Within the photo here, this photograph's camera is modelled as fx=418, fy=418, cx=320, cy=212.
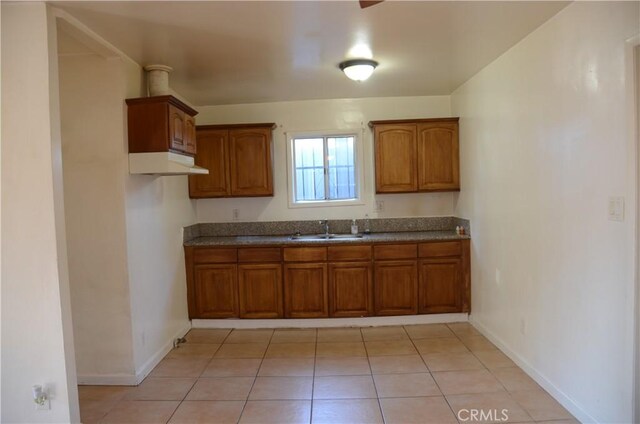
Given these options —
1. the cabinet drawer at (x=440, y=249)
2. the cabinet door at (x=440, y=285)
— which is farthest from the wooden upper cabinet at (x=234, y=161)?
the cabinet door at (x=440, y=285)

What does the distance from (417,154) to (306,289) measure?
187 cm

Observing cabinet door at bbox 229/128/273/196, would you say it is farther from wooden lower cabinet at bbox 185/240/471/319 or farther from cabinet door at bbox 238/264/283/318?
cabinet door at bbox 238/264/283/318

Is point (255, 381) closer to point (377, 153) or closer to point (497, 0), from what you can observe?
point (377, 153)

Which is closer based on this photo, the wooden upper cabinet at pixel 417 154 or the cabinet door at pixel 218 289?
the cabinet door at pixel 218 289

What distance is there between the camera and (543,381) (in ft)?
9.34

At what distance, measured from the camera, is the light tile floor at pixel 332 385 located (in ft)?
8.63

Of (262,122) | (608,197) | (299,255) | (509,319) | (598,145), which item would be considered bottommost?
(509,319)

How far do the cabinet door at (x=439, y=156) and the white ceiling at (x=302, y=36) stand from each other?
60cm

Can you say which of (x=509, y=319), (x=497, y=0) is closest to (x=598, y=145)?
(x=497, y=0)

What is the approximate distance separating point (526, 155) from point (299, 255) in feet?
7.48

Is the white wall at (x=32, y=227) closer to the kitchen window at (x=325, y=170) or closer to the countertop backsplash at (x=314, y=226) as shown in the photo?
the countertop backsplash at (x=314, y=226)

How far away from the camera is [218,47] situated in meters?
2.98

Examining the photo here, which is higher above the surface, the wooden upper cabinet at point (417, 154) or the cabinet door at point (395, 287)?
the wooden upper cabinet at point (417, 154)

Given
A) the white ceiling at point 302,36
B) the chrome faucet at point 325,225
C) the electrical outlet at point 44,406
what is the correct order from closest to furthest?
1. the electrical outlet at point 44,406
2. the white ceiling at point 302,36
3. the chrome faucet at point 325,225
